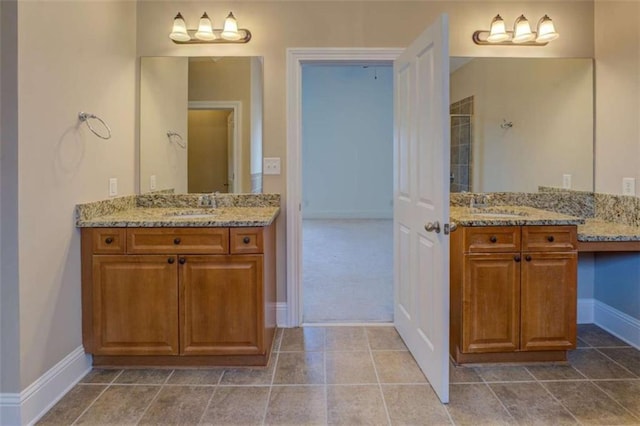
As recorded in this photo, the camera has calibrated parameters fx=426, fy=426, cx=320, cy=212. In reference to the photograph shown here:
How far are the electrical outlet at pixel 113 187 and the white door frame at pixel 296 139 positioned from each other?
3.70 feet

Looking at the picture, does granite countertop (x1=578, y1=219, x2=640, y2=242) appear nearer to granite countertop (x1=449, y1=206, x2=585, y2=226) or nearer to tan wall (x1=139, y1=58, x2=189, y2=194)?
granite countertop (x1=449, y1=206, x2=585, y2=226)

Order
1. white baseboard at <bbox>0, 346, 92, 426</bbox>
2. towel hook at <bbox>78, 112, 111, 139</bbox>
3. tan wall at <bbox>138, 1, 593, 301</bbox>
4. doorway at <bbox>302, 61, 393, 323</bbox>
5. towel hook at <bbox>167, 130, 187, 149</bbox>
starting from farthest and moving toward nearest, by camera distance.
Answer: doorway at <bbox>302, 61, 393, 323</bbox> < towel hook at <bbox>167, 130, 187, 149</bbox> < tan wall at <bbox>138, 1, 593, 301</bbox> < towel hook at <bbox>78, 112, 111, 139</bbox> < white baseboard at <bbox>0, 346, 92, 426</bbox>

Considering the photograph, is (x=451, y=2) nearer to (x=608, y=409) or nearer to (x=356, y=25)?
(x=356, y=25)

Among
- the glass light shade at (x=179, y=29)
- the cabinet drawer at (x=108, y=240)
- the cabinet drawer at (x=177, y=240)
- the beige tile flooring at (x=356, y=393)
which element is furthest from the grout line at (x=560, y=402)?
the glass light shade at (x=179, y=29)

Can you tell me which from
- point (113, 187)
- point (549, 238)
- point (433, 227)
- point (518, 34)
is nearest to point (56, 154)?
point (113, 187)

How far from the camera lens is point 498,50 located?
10.0 feet

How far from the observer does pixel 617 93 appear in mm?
2822

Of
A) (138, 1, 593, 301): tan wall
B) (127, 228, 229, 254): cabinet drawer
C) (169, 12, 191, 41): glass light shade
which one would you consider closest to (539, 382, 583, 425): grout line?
(127, 228, 229, 254): cabinet drawer

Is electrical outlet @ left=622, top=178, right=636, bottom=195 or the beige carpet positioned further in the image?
the beige carpet

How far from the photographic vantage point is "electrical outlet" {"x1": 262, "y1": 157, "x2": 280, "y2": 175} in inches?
120

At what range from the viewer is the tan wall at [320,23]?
3.02 m

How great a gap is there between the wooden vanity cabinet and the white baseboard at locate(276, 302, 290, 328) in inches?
48.8

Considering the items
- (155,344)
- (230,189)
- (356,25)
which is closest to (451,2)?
(356,25)

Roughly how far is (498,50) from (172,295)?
274 cm
